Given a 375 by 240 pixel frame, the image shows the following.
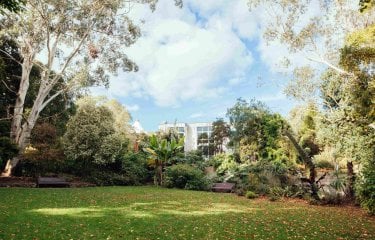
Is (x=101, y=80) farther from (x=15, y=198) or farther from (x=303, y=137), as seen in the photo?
(x=303, y=137)

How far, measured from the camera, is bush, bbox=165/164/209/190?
68.7ft

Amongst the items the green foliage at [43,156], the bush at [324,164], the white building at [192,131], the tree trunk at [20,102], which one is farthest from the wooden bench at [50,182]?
the white building at [192,131]

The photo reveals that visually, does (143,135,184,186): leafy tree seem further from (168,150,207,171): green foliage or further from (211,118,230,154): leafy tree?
(211,118,230,154): leafy tree

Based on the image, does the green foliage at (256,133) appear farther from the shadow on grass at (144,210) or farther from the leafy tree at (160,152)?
the shadow on grass at (144,210)

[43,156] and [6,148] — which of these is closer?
[6,148]

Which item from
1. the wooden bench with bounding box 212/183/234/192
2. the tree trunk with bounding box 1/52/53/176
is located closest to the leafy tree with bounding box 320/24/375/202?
the wooden bench with bounding box 212/183/234/192

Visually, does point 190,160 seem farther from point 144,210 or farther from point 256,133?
point 144,210

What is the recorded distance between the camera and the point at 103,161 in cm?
2077

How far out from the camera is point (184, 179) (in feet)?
69.4

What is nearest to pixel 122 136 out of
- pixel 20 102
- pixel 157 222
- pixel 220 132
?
pixel 20 102

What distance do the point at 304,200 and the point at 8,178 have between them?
55.9 feet

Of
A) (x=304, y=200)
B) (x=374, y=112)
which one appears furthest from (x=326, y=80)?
(x=374, y=112)

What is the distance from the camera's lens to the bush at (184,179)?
2094cm

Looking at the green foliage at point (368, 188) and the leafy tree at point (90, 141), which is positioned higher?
the leafy tree at point (90, 141)
